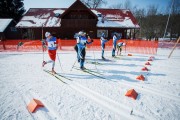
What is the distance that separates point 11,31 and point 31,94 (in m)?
30.9

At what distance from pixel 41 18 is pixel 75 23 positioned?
6.95 m

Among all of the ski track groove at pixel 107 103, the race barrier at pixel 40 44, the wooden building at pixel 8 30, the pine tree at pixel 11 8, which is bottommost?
the ski track groove at pixel 107 103

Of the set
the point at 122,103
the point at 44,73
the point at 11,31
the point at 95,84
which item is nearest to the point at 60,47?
the point at 44,73

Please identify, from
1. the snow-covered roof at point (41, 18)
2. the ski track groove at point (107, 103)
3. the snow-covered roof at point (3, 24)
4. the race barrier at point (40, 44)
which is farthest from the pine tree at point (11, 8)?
the ski track groove at point (107, 103)

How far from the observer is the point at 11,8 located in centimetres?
3503

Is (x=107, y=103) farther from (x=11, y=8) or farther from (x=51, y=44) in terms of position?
(x=11, y=8)

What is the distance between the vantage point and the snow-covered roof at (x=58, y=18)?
966 inches

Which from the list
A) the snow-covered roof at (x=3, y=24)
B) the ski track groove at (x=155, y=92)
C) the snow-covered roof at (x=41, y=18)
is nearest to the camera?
the ski track groove at (x=155, y=92)

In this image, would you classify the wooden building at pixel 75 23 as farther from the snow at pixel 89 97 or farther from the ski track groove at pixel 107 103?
the ski track groove at pixel 107 103

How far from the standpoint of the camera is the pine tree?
34.3 m

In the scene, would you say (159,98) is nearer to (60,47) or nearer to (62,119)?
(62,119)

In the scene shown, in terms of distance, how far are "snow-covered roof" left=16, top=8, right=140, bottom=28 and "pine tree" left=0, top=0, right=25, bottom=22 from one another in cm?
965

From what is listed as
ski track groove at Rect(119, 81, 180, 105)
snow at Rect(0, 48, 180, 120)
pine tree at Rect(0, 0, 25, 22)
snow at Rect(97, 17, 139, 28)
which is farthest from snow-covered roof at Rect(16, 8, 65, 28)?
ski track groove at Rect(119, 81, 180, 105)

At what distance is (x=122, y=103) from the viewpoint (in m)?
4.35
